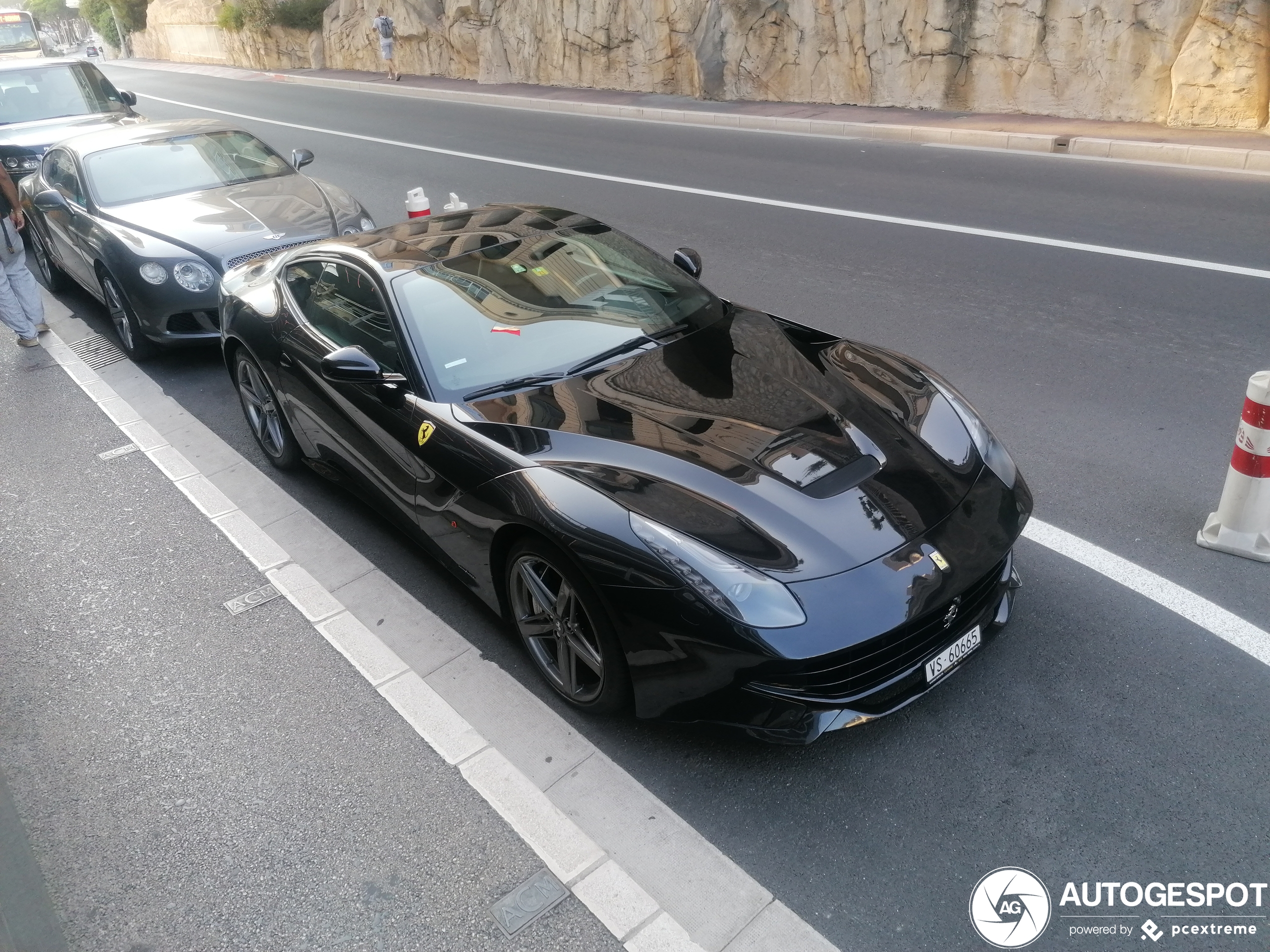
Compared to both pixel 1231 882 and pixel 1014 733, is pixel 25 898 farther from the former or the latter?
pixel 1231 882

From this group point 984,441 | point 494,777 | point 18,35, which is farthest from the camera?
point 18,35

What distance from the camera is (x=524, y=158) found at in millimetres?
15109

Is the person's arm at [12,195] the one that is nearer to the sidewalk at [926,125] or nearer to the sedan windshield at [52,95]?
the sedan windshield at [52,95]

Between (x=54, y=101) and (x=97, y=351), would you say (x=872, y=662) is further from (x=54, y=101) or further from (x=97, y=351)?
(x=54, y=101)

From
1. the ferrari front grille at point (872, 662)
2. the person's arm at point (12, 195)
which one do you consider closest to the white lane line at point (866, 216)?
the ferrari front grille at point (872, 662)

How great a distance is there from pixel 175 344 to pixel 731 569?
5.77m

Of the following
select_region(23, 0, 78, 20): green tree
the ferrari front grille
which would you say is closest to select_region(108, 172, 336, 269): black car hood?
the ferrari front grille

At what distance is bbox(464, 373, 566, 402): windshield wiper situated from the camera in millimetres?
4020

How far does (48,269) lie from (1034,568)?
952 cm

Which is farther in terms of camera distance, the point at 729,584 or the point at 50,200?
the point at 50,200

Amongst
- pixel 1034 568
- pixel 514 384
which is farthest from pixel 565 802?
pixel 1034 568

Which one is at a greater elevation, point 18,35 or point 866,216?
point 18,35

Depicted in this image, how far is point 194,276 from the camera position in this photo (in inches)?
284

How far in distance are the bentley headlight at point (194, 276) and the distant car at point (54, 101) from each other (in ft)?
20.2
